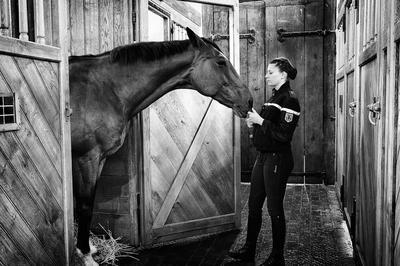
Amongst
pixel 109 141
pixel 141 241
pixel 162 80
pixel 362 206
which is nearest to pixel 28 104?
pixel 109 141

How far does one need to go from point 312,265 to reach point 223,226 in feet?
3.49

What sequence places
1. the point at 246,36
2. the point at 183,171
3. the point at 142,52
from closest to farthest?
the point at 142,52, the point at 183,171, the point at 246,36

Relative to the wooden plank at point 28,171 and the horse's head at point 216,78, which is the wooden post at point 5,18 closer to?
the wooden plank at point 28,171

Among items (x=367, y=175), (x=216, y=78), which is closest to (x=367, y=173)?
(x=367, y=175)

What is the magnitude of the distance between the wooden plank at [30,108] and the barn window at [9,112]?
50 mm

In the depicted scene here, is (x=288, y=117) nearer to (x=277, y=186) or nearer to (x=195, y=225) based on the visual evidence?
(x=277, y=186)

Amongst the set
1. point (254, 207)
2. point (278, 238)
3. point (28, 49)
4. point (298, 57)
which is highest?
point (298, 57)

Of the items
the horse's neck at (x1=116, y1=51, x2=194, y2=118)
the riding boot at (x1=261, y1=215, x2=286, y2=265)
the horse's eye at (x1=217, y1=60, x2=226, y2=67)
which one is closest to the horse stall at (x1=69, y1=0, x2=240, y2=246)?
the horse's neck at (x1=116, y1=51, x2=194, y2=118)

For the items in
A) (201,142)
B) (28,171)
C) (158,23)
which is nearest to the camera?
(28,171)

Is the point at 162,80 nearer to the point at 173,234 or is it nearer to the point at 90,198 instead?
the point at 90,198

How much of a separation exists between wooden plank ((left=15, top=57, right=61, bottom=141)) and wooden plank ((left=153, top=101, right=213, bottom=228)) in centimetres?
154

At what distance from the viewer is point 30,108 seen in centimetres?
193

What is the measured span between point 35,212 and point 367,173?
6.24 feet

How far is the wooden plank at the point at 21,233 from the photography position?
177cm
